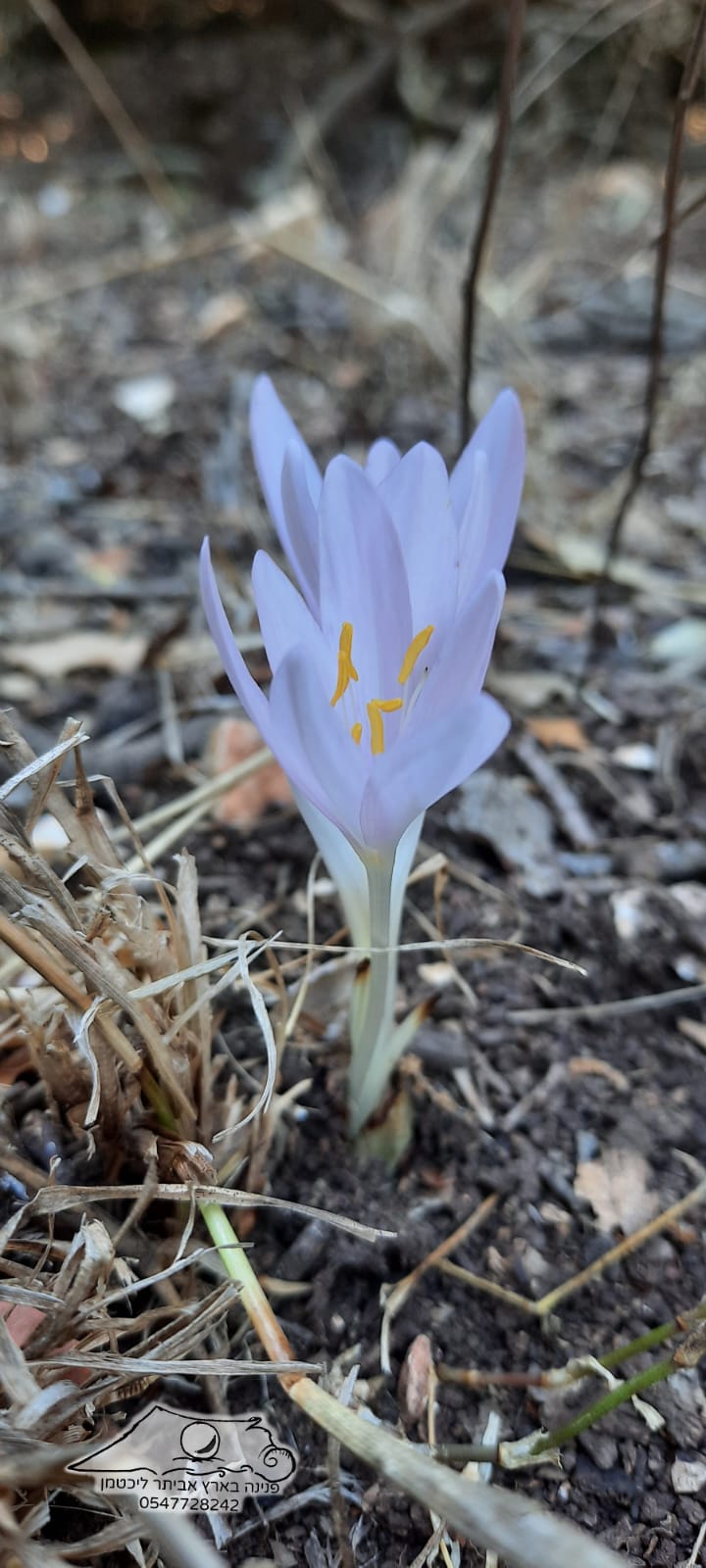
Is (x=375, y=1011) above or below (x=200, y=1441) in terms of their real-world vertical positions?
above

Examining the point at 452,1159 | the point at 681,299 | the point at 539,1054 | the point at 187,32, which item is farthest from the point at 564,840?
the point at 187,32

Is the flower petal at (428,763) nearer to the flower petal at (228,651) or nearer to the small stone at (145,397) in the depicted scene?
the flower petal at (228,651)

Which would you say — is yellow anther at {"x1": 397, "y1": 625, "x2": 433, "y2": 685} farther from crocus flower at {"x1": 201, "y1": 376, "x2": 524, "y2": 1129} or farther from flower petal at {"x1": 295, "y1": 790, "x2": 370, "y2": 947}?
flower petal at {"x1": 295, "y1": 790, "x2": 370, "y2": 947}

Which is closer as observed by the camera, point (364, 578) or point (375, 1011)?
point (364, 578)

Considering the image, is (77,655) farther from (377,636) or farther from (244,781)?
(377,636)

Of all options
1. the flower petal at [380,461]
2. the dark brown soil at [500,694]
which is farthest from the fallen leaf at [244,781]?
the flower petal at [380,461]

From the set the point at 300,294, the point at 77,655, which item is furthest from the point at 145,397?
the point at 77,655

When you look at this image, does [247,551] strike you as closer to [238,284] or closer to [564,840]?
[564,840]

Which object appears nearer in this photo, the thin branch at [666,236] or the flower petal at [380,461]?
the flower petal at [380,461]
